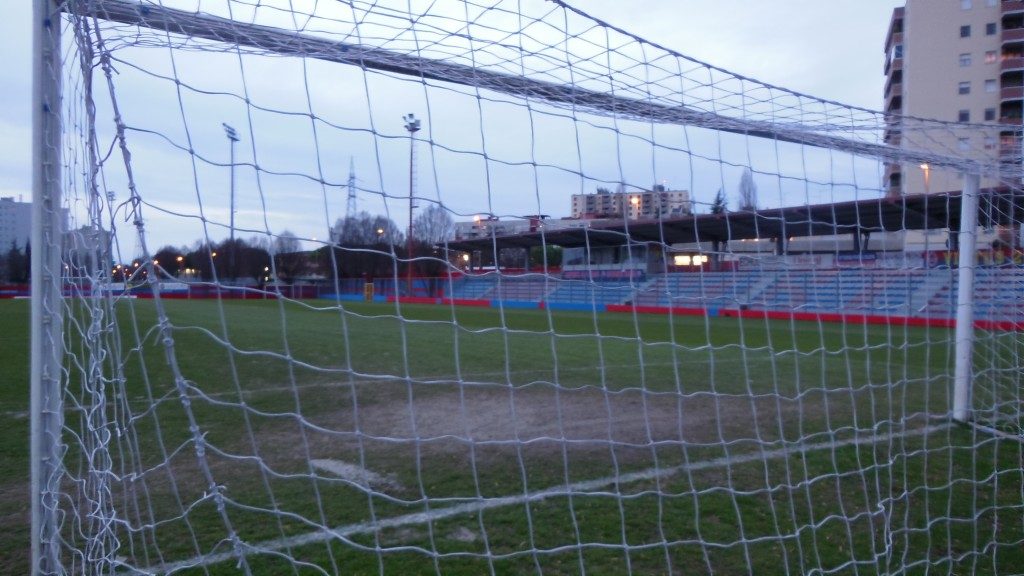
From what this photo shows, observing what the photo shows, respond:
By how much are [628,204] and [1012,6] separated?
4500cm

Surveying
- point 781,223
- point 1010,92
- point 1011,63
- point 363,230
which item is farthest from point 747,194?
point 1011,63

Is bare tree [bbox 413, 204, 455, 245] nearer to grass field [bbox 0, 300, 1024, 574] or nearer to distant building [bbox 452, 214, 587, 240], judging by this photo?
distant building [bbox 452, 214, 587, 240]

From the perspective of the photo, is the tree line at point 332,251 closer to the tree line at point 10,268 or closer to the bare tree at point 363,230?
the bare tree at point 363,230

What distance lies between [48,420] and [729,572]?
2.77m

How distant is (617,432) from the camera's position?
598cm

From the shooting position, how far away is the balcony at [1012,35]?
3819 centimetres

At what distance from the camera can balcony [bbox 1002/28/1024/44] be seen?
125ft

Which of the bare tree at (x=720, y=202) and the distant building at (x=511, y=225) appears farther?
the bare tree at (x=720, y=202)

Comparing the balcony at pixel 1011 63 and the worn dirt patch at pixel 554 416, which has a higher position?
the balcony at pixel 1011 63

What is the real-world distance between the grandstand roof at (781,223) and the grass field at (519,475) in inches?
19.4

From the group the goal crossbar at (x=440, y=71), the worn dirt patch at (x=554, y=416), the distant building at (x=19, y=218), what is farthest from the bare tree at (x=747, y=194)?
the distant building at (x=19, y=218)

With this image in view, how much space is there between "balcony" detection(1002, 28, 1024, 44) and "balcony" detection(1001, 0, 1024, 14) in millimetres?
970

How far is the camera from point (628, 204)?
354cm

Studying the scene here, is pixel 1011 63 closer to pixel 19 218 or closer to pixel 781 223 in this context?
pixel 781 223
